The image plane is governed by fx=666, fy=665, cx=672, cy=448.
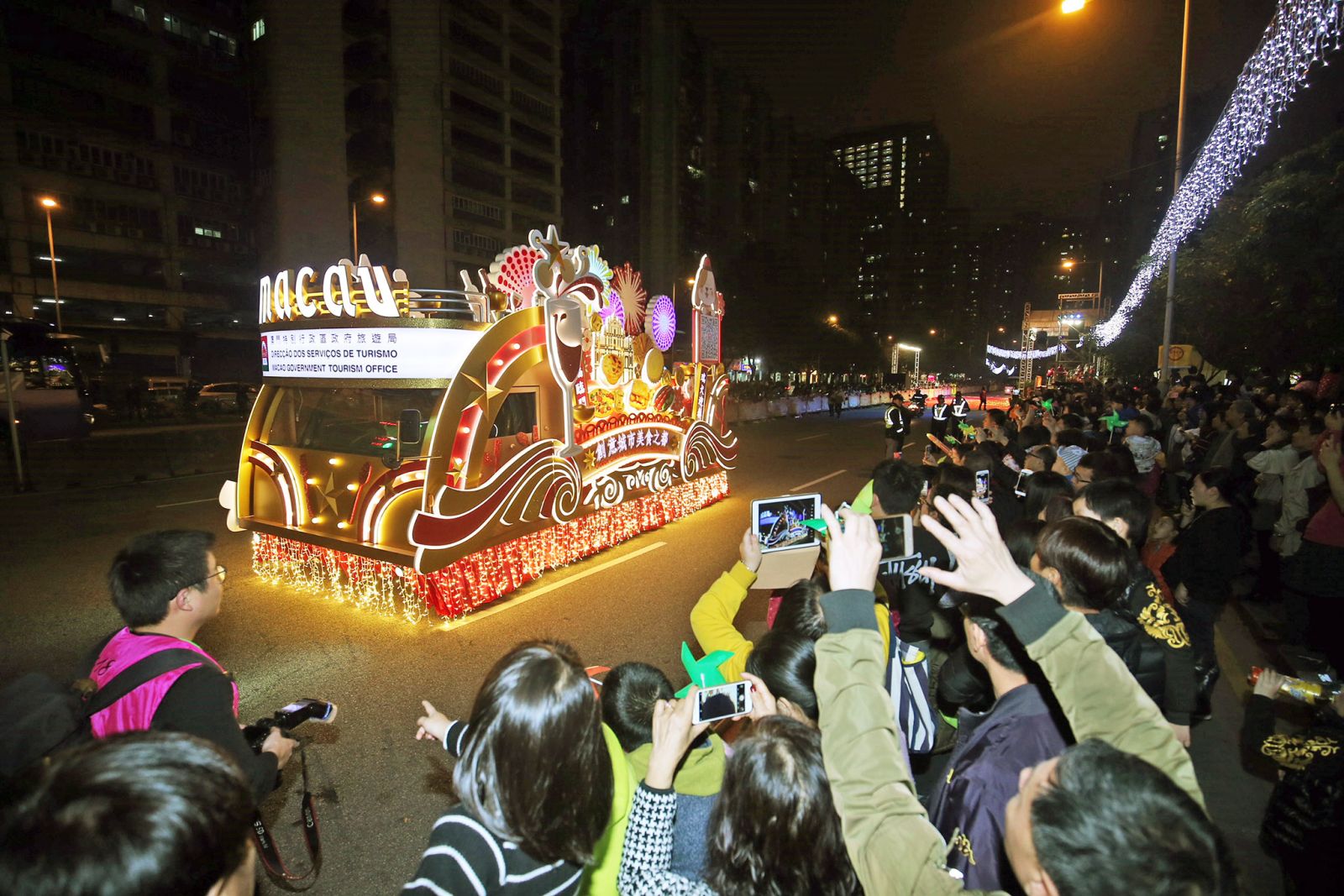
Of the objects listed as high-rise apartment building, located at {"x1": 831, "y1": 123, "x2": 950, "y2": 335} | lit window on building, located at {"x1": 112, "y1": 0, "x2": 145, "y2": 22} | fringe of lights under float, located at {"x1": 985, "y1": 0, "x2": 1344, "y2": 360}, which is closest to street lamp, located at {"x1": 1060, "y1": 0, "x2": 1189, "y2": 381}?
fringe of lights under float, located at {"x1": 985, "y1": 0, "x2": 1344, "y2": 360}

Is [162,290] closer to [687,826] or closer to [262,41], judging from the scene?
[262,41]

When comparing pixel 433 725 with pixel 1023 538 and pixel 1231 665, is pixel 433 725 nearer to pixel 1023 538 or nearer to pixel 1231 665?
pixel 1023 538

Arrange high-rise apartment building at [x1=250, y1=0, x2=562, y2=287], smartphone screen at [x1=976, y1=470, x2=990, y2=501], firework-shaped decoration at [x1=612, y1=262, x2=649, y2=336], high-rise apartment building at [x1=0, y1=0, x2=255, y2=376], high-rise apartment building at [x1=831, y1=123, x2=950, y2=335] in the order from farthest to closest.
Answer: high-rise apartment building at [x1=831, y1=123, x2=950, y2=335]
high-rise apartment building at [x1=250, y1=0, x2=562, y2=287]
high-rise apartment building at [x1=0, y1=0, x2=255, y2=376]
firework-shaped decoration at [x1=612, y1=262, x2=649, y2=336]
smartphone screen at [x1=976, y1=470, x2=990, y2=501]

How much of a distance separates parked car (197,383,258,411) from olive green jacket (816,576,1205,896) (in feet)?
105

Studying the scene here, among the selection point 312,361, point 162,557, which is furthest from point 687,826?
point 312,361

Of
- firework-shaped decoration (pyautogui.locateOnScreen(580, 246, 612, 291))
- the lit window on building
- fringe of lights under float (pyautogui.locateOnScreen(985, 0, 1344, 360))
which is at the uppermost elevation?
the lit window on building

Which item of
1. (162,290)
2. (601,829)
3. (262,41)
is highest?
(262,41)

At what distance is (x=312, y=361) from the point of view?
6625 millimetres

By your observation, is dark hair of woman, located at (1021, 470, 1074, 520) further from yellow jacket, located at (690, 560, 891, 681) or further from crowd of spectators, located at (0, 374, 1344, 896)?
yellow jacket, located at (690, 560, 891, 681)

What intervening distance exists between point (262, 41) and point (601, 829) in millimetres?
53845

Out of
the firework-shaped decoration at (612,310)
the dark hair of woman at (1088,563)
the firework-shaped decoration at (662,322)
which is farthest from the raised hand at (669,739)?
the firework-shaped decoration at (662,322)

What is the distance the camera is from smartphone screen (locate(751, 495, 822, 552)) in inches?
126

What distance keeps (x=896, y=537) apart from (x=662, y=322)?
812 centimetres

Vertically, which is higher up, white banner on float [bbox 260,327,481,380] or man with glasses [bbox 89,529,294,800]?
white banner on float [bbox 260,327,481,380]
